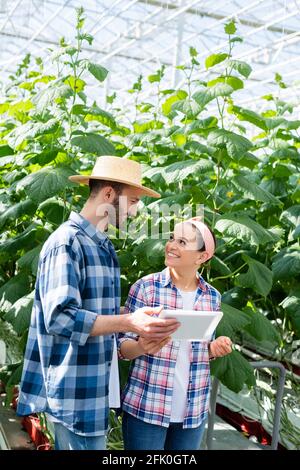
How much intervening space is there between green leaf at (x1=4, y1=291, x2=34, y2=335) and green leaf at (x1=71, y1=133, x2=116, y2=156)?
0.74 m

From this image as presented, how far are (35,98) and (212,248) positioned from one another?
1.28 m

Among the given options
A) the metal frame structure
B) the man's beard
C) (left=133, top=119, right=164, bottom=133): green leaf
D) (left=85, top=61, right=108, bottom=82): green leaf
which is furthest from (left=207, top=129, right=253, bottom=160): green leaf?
the metal frame structure

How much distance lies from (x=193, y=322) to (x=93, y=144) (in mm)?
1211

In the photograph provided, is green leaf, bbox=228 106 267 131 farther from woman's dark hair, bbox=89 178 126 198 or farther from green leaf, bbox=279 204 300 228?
woman's dark hair, bbox=89 178 126 198

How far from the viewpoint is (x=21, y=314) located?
2842 mm

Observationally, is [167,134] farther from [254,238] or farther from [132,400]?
[132,400]

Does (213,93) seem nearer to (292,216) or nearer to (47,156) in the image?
(47,156)

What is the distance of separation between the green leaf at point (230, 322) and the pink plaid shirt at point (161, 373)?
378 millimetres

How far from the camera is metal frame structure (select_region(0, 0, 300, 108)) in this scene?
41.7 feet

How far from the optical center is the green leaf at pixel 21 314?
2812 millimetres

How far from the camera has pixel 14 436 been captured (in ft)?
12.7

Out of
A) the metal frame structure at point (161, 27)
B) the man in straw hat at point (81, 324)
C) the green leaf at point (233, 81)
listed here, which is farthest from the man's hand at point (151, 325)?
the metal frame structure at point (161, 27)

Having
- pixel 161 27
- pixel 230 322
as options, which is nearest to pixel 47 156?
pixel 230 322

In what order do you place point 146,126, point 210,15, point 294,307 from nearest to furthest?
point 294,307
point 146,126
point 210,15
